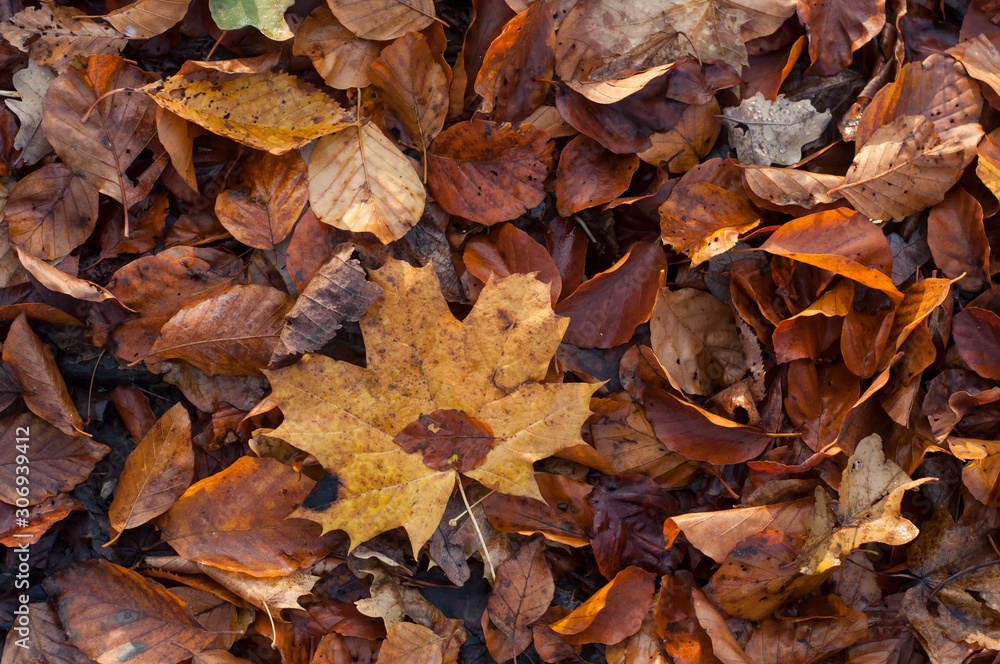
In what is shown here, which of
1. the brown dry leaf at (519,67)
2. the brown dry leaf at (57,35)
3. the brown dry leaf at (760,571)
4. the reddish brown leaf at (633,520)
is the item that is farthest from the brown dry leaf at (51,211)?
the brown dry leaf at (760,571)

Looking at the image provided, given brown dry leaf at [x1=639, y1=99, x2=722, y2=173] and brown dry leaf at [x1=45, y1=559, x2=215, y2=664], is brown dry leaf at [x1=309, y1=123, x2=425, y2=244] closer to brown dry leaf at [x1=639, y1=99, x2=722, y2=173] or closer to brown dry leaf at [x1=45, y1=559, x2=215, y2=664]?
brown dry leaf at [x1=639, y1=99, x2=722, y2=173]

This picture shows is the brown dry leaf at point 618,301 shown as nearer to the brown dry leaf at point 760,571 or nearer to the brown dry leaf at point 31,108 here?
the brown dry leaf at point 760,571

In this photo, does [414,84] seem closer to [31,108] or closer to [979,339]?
[31,108]

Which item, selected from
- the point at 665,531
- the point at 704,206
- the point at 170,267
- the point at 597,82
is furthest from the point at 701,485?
the point at 170,267

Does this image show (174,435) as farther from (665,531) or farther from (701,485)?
(701,485)

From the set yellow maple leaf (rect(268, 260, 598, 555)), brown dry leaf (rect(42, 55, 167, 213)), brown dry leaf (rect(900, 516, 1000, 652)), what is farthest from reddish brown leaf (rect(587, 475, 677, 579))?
brown dry leaf (rect(42, 55, 167, 213))
